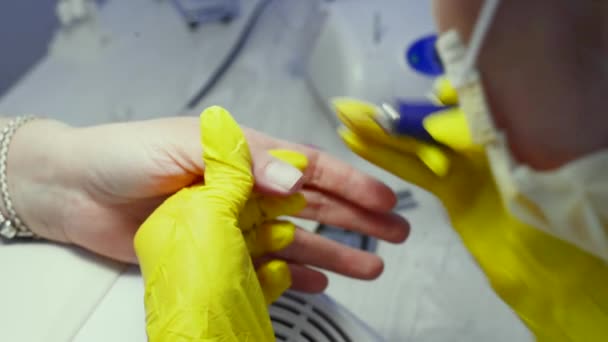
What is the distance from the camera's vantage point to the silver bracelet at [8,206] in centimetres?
51

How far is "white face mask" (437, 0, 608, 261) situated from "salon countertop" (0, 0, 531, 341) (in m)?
0.31

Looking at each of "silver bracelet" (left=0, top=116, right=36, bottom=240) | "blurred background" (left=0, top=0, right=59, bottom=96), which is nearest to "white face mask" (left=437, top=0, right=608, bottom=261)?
"silver bracelet" (left=0, top=116, right=36, bottom=240)

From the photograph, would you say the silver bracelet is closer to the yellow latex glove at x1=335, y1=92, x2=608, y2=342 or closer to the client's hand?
the client's hand

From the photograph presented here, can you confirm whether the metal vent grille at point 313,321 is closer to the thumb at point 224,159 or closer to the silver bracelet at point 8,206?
the thumb at point 224,159

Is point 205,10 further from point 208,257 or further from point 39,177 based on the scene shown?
point 208,257

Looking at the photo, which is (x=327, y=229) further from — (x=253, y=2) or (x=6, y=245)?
(x=253, y=2)

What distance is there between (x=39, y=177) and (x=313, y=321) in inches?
11.7

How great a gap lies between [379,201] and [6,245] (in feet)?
1.19

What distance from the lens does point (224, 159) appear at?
0.42 metres

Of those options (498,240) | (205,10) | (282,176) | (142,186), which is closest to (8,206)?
(142,186)

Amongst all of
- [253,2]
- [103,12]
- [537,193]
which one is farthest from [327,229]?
[103,12]

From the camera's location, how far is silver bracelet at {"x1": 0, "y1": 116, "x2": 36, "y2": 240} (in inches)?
20.2

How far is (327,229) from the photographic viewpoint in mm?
658

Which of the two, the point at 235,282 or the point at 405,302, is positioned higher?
the point at 235,282
